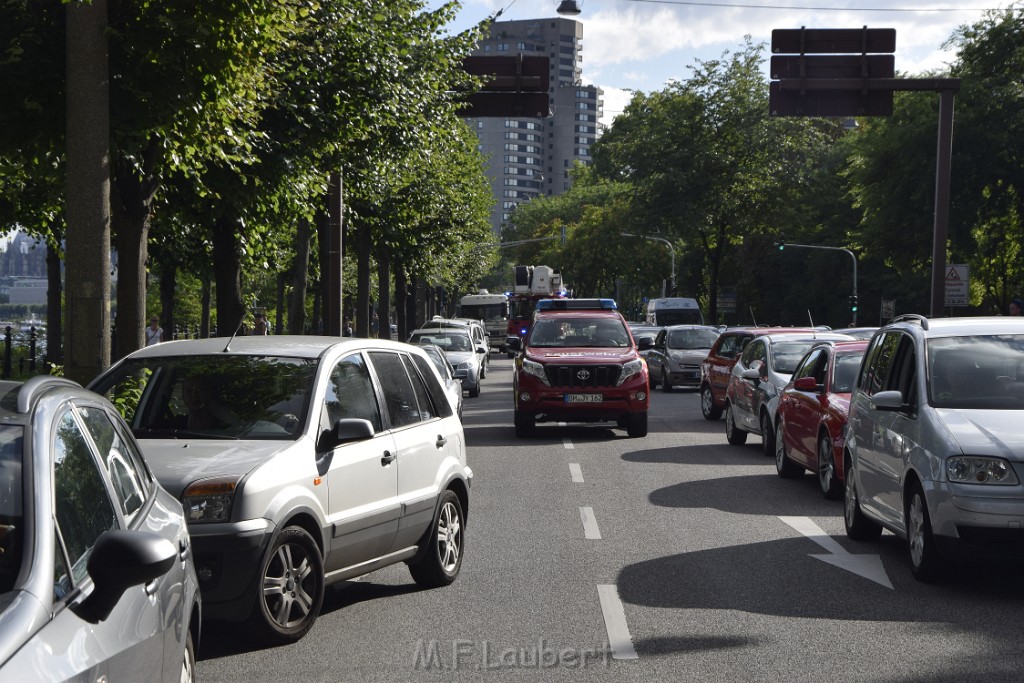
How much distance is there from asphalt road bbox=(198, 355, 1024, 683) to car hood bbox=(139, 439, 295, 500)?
845 mm

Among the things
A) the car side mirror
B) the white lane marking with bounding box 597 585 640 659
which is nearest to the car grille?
the white lane marking with bounding box 597 585 640 659

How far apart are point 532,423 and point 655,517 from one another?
29.3ft

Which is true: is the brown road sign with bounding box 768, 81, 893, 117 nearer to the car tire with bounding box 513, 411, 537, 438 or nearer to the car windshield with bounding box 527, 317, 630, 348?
the car windshield with bounding box 527, 317, 630, 348

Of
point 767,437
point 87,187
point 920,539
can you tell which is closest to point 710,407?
point 767,437

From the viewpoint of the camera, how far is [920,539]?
8.67 meters

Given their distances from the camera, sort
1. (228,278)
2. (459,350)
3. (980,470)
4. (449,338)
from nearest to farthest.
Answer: (980,470)
(228,278)
(459,350)
(449,338)

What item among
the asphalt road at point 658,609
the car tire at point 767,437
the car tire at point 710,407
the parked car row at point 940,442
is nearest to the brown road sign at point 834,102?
the car tire at point 710,407

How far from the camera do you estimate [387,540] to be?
26.0 ft

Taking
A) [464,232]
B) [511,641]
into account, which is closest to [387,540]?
[511,641]

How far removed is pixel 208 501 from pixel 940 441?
4.38m

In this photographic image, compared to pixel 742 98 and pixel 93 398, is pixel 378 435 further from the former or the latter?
pixel 742 98

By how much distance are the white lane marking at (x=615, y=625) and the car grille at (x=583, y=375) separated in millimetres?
11685

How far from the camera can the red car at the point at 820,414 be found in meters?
13.2

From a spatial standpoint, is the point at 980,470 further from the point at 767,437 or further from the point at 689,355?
the point at 689,355
